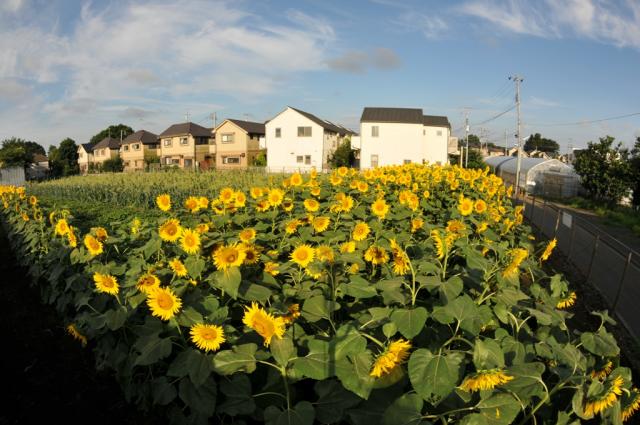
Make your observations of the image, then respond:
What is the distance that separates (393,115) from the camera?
37656 mm

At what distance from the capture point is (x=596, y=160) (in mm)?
23516

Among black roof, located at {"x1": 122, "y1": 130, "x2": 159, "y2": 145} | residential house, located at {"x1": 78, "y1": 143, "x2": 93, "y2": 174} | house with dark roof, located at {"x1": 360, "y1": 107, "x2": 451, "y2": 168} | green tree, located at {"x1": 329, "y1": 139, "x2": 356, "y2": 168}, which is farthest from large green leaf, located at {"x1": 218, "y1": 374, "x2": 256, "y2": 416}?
residential house, located at {"x1": 78, "y1": 143, "x2": 93, "y2": 174}

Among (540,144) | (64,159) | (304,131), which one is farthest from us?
(540,144)

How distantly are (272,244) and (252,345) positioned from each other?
1320 mm

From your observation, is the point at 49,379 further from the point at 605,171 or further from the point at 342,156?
the point at 342,156

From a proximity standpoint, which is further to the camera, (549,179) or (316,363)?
(549,179)

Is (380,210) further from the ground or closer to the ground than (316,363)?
further from the ground

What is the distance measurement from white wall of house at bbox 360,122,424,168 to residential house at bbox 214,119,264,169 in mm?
14091

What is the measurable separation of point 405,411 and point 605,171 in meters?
26.6

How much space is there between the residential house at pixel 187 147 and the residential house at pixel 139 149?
3414mm

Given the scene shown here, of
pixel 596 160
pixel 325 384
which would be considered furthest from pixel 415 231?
pixel 596 160

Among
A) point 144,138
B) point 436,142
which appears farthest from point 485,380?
point 144,138

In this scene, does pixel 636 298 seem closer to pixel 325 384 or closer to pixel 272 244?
pixel 272 244

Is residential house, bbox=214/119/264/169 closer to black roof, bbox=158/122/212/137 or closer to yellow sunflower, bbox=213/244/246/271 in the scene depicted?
black roof, bbox=158/122/212/137
